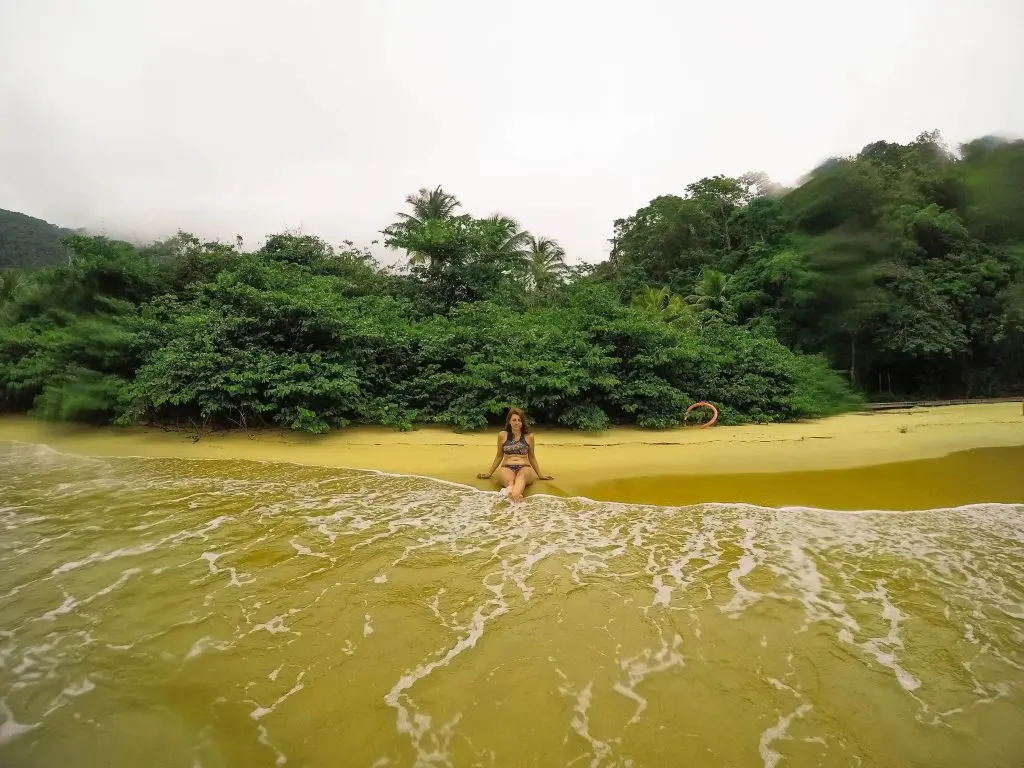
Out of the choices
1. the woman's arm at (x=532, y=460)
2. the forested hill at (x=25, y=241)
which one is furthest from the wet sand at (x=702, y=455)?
the forested hill at (x=25, y=241)

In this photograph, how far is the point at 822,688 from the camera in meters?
2.62

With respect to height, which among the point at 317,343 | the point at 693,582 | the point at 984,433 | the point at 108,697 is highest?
the point at 317,343

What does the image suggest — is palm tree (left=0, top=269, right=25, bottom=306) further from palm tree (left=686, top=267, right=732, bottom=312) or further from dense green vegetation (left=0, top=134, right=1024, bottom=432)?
palm tree (left=686, top=267, right=732, bottom=312)

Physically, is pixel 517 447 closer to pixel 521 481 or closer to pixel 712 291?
pixel 521 481

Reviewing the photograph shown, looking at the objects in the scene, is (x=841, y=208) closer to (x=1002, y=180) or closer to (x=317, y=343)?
(x=1002, y=180)

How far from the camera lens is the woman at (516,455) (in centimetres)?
650

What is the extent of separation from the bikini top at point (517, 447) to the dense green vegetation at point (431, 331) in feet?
9.58

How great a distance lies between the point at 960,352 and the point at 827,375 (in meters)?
9.92

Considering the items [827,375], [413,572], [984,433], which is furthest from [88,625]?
[827,375]

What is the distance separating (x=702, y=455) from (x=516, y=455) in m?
3.51

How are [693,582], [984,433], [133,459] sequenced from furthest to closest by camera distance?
[984,433] < [133,459] < [693,582]

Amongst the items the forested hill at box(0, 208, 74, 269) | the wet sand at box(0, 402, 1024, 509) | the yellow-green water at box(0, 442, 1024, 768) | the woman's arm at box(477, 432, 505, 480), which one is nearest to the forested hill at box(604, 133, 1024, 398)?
the wet sand at box(0, 402, 1024, 509)

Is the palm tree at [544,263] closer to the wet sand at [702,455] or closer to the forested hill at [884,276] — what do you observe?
the forested hill at [884,276]

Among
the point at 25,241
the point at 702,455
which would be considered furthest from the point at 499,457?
the point at 25,241
